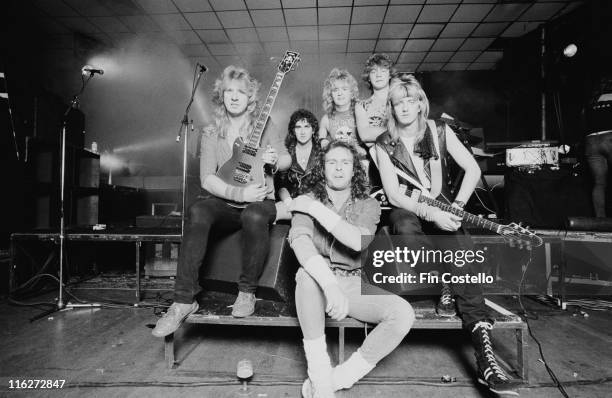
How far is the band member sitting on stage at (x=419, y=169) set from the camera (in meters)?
1.99

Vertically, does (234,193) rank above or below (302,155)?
below

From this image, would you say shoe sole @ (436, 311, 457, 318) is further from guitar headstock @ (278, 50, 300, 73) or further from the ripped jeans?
guitar headstock @ (278, 50, 300, 73)

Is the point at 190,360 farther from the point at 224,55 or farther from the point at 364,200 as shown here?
the point at 224,55

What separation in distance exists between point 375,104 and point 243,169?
1.41 m

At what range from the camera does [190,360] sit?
2.01m

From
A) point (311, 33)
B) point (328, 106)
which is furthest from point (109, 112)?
point (328, 106)

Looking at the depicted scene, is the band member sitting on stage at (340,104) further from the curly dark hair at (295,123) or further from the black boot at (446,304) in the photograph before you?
the black boot at (446,304)

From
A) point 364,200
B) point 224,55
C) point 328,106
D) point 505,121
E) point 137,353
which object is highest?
point 224,55

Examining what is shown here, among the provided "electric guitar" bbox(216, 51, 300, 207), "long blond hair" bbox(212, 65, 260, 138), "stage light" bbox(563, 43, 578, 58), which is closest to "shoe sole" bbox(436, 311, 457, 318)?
"electric guitar" bbox(216, 51, 300, 207)

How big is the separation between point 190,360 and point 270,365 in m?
0.48

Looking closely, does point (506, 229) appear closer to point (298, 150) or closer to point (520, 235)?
point (520, 235)

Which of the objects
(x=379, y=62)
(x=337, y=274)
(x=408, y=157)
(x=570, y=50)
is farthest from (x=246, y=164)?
(x=570, y=50)

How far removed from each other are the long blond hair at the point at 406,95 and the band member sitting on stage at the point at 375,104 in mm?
479

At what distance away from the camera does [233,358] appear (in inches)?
80.8
